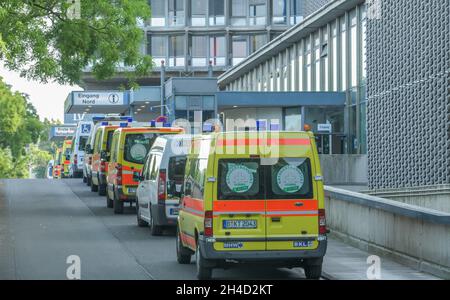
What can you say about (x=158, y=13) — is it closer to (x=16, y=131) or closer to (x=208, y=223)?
(x=16, y=131)

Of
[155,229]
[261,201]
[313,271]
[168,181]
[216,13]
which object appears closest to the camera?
[261,201]

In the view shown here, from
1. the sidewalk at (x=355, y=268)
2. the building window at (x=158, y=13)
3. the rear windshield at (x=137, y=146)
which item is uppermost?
the building window at (x=158, y=13)

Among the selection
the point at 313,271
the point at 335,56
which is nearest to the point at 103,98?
the point at 335,56

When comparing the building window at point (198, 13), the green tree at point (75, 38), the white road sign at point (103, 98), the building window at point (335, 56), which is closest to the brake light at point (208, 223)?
the green tree at point (75, 38)

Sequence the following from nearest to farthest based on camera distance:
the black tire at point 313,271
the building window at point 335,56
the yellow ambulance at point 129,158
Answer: the black tire at point 313,271, the yellow ambulance at point 129,158, the building window at point 335,56

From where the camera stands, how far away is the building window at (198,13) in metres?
96.2

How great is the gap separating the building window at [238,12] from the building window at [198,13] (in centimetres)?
245

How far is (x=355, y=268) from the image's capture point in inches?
667

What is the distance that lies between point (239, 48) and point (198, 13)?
457 cm

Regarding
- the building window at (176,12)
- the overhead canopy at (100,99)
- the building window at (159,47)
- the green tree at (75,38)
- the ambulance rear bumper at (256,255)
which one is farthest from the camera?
the building window at (159,47)

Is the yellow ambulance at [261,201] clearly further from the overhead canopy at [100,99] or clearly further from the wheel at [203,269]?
the overhead canopy at [100,99]

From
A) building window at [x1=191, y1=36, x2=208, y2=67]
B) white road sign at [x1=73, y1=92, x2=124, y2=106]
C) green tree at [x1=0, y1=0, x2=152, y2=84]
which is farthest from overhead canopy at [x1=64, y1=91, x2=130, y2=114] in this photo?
green tree at [x1=0, y1=0, x2=152, y2=84]

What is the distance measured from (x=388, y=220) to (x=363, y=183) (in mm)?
33720
